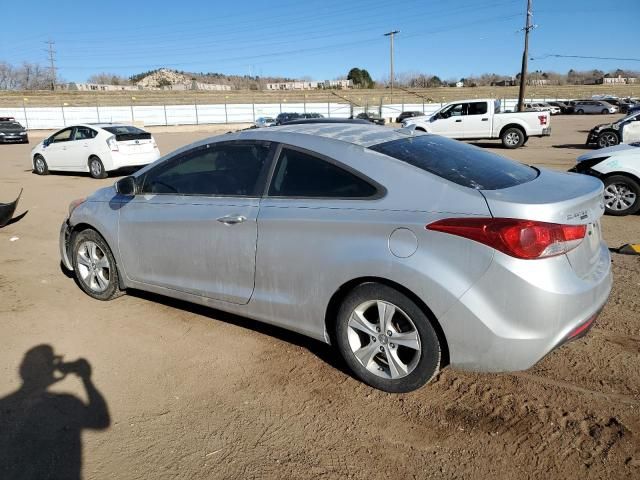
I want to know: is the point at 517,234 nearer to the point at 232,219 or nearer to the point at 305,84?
the point at 232,219

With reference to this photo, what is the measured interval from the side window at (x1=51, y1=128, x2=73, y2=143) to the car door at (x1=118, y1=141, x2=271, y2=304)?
1246cm

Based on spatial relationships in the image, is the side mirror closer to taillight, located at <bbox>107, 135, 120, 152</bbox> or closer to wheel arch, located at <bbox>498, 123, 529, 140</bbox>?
taillight, located at <bbox>107, 135, 120, 152</bbox>

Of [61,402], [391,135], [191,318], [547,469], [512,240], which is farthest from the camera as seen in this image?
[191,318]

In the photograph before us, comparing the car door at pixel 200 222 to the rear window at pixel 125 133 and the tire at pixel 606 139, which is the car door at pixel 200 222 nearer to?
the rear window at pixel 125 133

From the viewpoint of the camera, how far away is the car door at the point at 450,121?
21891mm

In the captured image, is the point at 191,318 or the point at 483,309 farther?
the point at 191,318

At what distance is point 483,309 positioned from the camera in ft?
9.31

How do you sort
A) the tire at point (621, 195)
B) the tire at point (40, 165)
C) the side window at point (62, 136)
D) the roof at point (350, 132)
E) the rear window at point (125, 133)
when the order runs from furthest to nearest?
the tire at point (40, 165)
the side window at point (62, 136)
the rear window at point (125, 133)
the tire at point (621, 195)
the roof at point (350, 132)

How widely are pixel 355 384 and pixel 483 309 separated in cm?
103

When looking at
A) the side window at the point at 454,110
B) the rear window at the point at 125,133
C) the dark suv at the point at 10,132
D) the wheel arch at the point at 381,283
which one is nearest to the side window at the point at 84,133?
the rear window at the point at 125,133

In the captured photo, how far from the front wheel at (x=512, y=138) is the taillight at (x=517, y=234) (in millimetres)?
19474

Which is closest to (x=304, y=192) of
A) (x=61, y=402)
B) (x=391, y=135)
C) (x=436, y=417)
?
(x=391, y=135)

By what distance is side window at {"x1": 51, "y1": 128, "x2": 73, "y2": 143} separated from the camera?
15376 millimetres

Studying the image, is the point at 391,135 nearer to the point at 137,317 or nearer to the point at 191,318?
the point at 191,318
